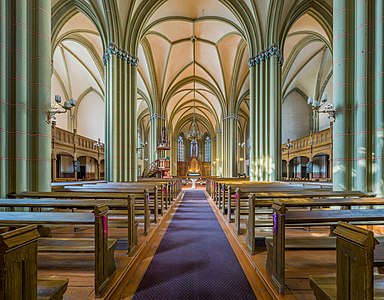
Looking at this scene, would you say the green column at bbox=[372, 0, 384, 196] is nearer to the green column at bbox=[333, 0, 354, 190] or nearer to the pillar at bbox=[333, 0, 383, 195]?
the pillar at bbox=[333, 0, 383, 195]

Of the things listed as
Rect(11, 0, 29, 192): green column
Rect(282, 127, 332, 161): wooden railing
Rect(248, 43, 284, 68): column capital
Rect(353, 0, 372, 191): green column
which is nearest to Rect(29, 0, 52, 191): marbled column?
Rect(11, 0, 29, 192): green column

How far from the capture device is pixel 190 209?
28.3ft

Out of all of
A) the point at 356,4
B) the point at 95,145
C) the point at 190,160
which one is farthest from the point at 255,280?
the point at 190,160

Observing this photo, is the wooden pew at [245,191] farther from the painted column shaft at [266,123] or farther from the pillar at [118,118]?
the pillar at [118,118]

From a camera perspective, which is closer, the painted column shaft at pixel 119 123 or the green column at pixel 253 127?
the painted column shaft at pixel 119 123

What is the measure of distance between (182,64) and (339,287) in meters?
21.0

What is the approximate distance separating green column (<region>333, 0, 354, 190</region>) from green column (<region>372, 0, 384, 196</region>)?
24.1 inches

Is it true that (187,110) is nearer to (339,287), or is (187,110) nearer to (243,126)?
(243,126)

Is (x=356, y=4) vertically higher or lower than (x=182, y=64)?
lower

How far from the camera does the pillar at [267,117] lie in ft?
36.7

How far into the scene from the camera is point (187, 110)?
35.1 m

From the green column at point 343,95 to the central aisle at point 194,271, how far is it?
10.0 ft

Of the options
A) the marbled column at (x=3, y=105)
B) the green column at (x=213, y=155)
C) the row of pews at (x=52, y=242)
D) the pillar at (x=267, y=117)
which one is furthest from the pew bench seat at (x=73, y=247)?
the green column at (x=213, y=155)

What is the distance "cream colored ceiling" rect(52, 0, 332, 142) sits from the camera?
1220cm
